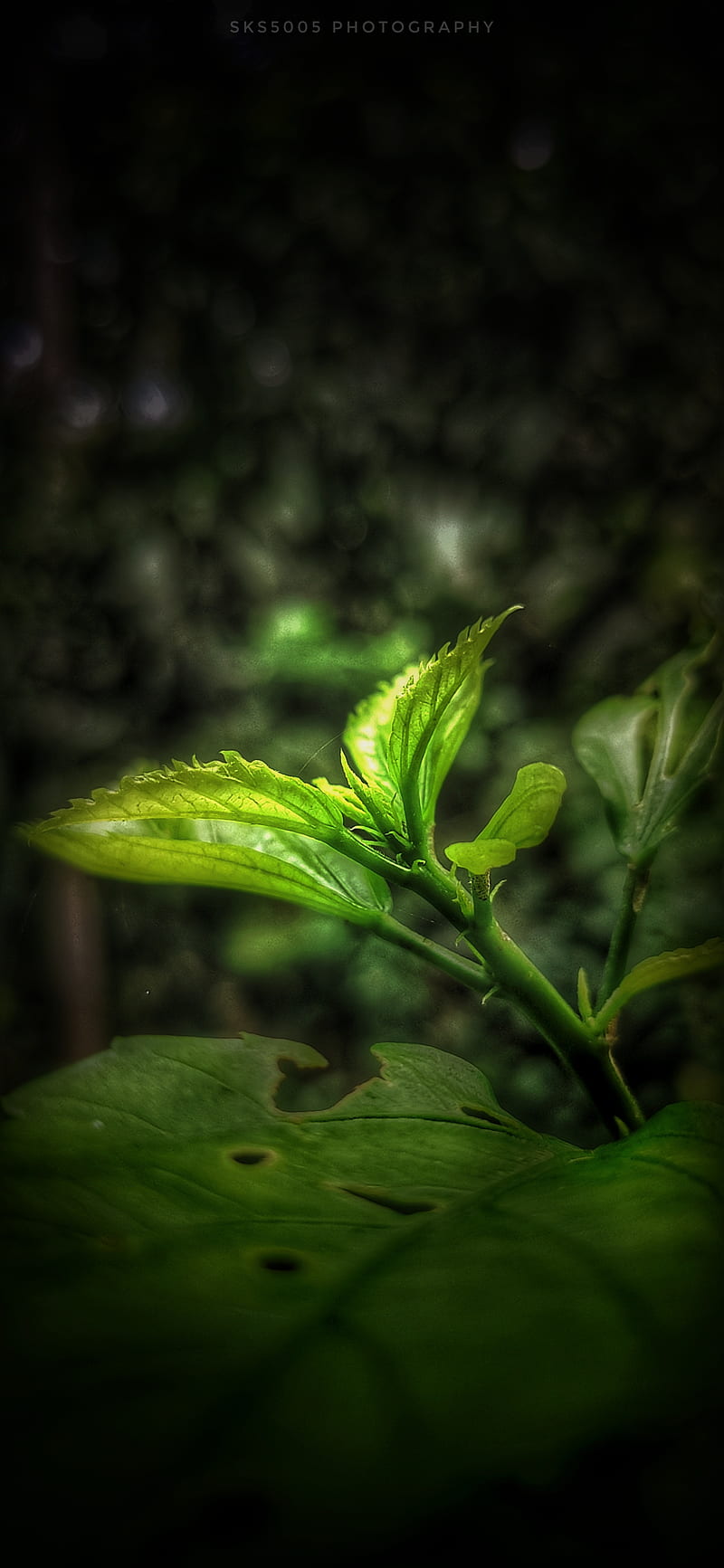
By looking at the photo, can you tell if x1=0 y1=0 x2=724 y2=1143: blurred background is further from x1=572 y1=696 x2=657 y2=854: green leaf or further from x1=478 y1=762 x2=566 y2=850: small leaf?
x1=478 y1=762 x2=566 y2=850: small leaf

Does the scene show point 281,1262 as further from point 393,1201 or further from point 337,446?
point 337,446

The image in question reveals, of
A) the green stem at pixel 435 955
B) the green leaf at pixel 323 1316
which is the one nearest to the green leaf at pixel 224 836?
the green stem at pixel 435 955

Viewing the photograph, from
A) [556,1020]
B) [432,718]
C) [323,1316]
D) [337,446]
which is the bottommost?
[323,1316]

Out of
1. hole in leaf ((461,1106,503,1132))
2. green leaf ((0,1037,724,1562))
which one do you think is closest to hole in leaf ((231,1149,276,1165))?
green leaf ((0,1037,724,1562))

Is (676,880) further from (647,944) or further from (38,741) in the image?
(38,741)

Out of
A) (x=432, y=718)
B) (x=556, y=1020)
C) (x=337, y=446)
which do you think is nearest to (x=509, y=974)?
(x=556, y=1020)
